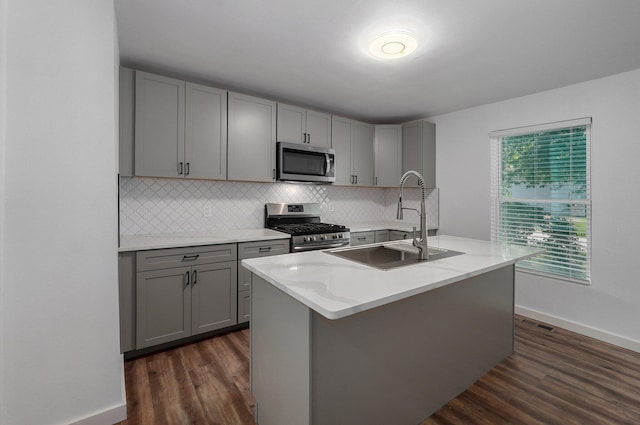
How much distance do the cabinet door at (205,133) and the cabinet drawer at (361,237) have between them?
5.61ft

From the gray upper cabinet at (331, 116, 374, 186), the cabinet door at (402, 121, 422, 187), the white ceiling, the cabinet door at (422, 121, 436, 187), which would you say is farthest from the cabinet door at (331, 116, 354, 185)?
the cabinet door at (422, 121, 436, 187)

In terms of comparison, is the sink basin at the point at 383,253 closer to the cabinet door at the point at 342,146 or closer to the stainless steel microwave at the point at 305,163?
the stainless steel microwave at the point at 305,163

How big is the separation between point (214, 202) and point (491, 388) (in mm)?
2922

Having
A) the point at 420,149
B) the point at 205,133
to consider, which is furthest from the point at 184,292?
the point at 420,149

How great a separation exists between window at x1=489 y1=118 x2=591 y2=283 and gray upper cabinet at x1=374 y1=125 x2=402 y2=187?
1176 mm

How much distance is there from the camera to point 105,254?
5.43 feet

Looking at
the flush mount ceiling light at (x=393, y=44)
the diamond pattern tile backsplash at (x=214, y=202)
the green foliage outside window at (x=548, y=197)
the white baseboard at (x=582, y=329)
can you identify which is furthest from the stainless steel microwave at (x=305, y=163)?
the white baseboard at (x=582, y=329)

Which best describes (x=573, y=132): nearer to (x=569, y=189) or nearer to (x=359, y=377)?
(x=569, y=189)

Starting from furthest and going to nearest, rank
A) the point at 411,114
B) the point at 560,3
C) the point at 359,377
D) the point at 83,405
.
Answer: the point at 411,114, the point at 560,3, the point at 83,405, the point at 359,377

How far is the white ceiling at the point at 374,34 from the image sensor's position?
5.91ft

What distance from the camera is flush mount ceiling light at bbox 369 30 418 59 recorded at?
2000 mm

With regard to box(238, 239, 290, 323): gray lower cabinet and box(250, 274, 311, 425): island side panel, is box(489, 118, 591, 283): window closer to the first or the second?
box(238, 239, 290, 323): gray lower cabinet

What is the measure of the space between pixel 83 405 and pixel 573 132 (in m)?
4.48

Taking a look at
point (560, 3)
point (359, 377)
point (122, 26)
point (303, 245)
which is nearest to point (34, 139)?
point (122, 26)
